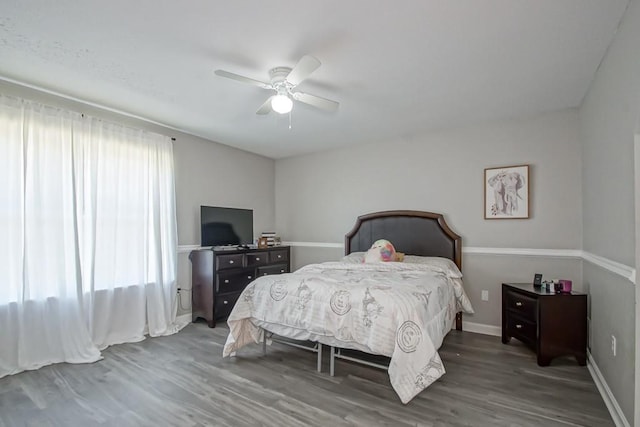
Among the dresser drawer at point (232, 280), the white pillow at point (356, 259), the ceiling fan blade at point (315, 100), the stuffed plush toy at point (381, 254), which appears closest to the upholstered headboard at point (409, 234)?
the white pillow at point (356, 259)

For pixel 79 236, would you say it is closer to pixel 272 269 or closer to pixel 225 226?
pixel 225 226

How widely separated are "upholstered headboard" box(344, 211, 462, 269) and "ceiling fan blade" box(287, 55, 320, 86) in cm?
259

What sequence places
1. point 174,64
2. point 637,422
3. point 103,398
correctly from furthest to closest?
1. point 174,64
2. point 103,398
3. point 637,422

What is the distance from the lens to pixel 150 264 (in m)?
3.88

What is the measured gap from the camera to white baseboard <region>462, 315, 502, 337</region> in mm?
3748

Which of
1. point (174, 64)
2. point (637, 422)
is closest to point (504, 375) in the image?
point (637, 422)

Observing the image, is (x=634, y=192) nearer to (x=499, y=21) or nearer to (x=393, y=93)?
(x=499, y=21)

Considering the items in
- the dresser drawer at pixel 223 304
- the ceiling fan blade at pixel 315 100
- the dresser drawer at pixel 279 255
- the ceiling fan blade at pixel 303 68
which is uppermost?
the ceiling fan blade at pixel 303 68

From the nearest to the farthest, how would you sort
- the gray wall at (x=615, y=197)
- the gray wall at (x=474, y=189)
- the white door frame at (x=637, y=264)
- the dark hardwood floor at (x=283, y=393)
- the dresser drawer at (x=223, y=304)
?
the white door frame at (x=637, y=264) → the gray wall at (x=615, y=197) → the dark hardwood floor at (x=283, y=393) → the gray wall at (x=474, y=189) → the dresser drawer at (x=223, y=304)

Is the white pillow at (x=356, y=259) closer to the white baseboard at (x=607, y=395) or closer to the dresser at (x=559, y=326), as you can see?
the dresser at (x=559, y=326)

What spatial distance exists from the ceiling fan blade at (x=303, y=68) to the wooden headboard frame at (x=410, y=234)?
2593mm

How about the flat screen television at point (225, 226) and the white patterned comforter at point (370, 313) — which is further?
the flat screen television at point (225, 226)

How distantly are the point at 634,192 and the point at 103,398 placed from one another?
3.76 meters

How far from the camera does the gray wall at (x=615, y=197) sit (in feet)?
6.16
